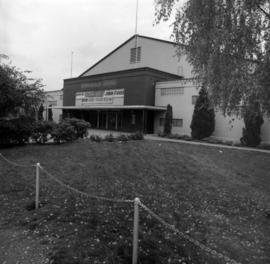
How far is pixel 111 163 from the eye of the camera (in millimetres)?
10484

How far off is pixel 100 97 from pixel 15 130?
20.2 m

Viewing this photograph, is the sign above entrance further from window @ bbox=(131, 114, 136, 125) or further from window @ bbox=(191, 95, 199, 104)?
window @ bbox=(191, 95, 199, 104)

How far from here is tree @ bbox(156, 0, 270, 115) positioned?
21.4ft

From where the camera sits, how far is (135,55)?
115 ft

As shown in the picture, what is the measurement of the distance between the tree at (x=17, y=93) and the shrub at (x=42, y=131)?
71 cm

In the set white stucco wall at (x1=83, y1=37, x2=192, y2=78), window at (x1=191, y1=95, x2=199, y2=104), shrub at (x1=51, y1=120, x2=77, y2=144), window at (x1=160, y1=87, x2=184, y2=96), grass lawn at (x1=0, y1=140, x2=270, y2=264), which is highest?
white stucco wall at (x1=83, y1=37, x2=192, y2=78)

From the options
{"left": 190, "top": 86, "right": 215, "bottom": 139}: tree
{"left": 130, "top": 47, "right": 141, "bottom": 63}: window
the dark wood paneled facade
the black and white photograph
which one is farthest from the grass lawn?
{"left": 130, "top": 47, "right": 141, "bottom": 63}: window

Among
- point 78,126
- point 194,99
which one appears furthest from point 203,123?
Result: point 78,126

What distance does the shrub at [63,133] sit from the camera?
1402 cm

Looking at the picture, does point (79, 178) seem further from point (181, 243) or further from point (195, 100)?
point (195, 100)

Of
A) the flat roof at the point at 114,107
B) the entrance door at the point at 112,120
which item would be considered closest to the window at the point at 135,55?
the flat roof at the point at 114,107

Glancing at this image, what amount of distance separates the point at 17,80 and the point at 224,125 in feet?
51.2

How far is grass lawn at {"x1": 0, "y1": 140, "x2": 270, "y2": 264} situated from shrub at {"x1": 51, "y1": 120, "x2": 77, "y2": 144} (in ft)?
4.55

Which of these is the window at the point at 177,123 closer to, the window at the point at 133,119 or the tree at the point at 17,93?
the window at the point at 133,119
